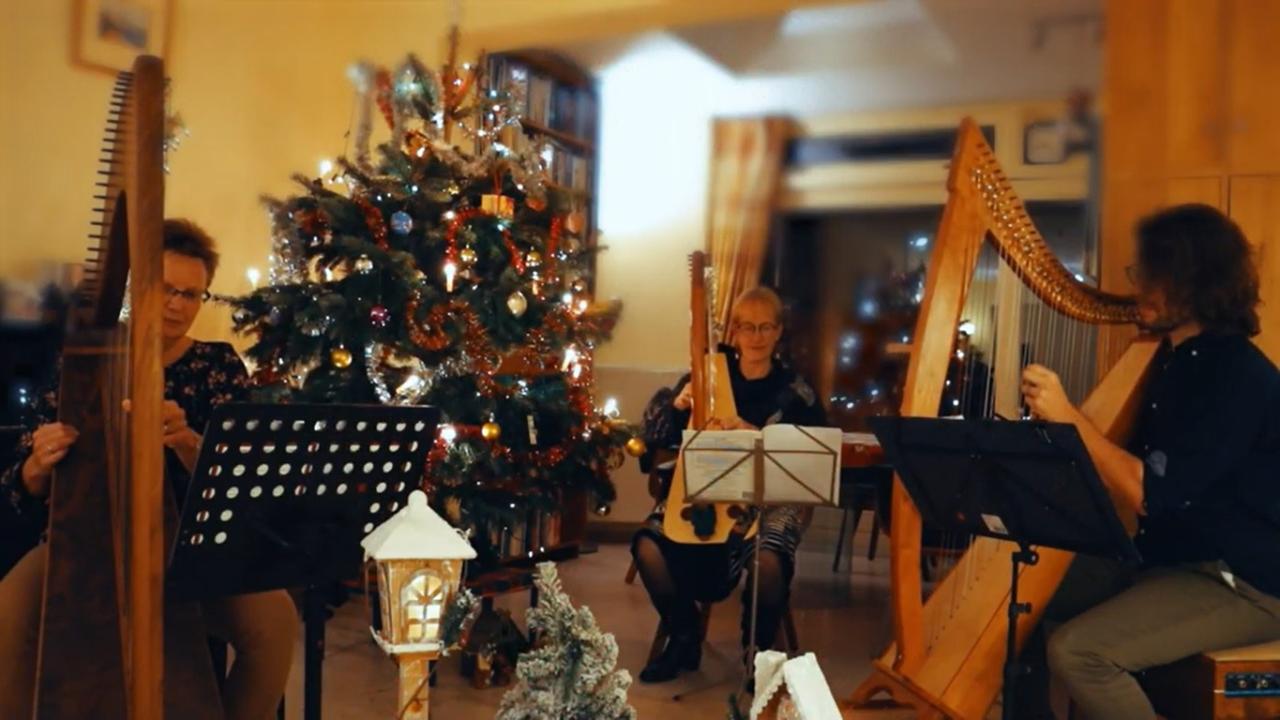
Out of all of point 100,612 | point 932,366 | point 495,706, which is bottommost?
point 495,706

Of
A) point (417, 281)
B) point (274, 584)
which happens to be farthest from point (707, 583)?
point (274, 584)

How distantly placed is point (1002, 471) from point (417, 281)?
1925 millimetres

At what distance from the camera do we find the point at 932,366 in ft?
7.61

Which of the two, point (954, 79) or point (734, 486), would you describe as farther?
point (954, 79)

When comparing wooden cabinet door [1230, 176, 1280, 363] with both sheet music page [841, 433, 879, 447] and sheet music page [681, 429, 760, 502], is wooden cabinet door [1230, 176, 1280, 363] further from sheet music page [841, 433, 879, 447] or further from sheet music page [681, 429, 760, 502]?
sheet music page [681, 429, 760, 502]

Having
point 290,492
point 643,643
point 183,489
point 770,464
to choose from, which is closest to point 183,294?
point 183,489

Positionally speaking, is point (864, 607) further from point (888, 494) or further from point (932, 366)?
point (932, 366)

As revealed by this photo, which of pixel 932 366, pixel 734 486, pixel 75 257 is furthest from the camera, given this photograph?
pixel 75 257

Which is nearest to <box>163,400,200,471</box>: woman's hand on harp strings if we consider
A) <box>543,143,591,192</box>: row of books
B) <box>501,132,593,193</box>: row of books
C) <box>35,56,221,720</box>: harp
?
<box>35,56,221,720</box>: harp

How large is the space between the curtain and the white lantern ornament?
4.97 meters

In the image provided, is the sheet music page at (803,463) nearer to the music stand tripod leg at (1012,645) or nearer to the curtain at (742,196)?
the music stand tripod leg at (1012,645)

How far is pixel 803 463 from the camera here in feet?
8.79

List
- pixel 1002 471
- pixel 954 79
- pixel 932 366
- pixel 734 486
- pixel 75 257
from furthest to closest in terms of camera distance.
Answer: pixel 954 79, pixel 75 257, pixel 734 486, pixel 932 366, pixel 1002 471

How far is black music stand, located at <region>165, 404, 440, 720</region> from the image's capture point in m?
1.69
